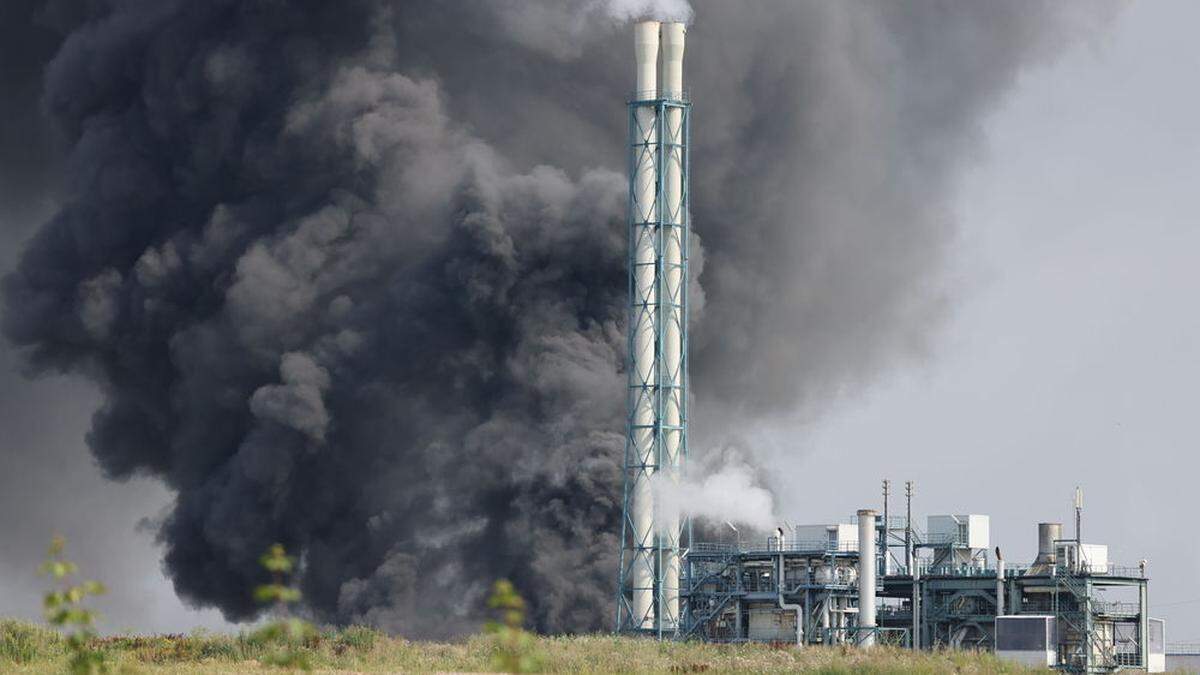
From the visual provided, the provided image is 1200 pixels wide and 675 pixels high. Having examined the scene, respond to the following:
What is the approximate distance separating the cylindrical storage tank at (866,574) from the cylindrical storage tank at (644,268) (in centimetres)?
1244

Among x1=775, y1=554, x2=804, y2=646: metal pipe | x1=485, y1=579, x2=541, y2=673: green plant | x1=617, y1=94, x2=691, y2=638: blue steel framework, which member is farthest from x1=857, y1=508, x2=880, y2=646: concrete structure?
x1=485, y1=579, x2=541, y2=673: green plant

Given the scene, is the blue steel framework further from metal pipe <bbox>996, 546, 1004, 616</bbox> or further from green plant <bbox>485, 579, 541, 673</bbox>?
green plant <bbox>485, 579, 541, 673</bbox>

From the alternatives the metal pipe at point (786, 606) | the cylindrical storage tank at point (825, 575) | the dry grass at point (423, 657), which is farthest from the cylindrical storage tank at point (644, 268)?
the dry grass at point (423, 657)

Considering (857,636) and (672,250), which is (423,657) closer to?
(857,636)

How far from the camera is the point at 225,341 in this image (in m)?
106

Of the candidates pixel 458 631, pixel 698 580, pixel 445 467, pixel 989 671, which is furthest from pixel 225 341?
pixel 989 671

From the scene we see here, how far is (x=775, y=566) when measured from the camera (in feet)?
279

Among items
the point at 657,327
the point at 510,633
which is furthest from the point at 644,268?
the point at 510,633

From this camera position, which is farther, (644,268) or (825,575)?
(644,268)

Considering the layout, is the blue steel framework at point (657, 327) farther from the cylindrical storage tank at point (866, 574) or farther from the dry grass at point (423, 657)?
the dry grass at point (423, 657)

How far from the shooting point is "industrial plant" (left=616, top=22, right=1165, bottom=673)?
79.6m

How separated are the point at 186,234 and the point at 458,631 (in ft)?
97.3

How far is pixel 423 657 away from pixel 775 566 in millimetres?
24710

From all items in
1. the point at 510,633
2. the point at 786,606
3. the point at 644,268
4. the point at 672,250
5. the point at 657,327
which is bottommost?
the point at 786,606
